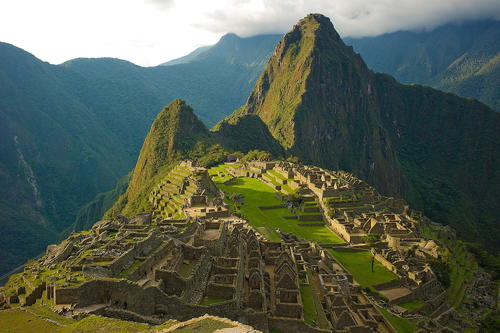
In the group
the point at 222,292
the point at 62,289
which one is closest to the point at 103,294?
the point at 62,289

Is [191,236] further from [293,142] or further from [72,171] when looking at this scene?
[293,142]

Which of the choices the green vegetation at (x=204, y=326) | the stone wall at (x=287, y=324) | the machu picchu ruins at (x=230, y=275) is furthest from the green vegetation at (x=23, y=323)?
the stone wall at (x=287, y=324)

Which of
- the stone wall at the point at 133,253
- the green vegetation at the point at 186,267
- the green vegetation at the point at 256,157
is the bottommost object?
the green vegetation at the point at 186,267

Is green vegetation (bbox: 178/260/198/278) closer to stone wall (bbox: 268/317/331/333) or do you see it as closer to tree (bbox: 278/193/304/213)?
stone wall (bbox: 268/317/331/333)

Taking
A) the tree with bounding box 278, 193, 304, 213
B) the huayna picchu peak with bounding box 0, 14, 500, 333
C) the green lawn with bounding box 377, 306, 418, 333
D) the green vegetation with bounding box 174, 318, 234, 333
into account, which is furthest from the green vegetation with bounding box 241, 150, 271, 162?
the green vegetation with bounding box 174, 318, 234, 333

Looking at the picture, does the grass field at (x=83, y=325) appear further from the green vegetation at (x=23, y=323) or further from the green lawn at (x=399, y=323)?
the green lawn at (x=399, y=323)

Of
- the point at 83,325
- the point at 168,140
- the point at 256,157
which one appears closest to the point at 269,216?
the point at 83,325
